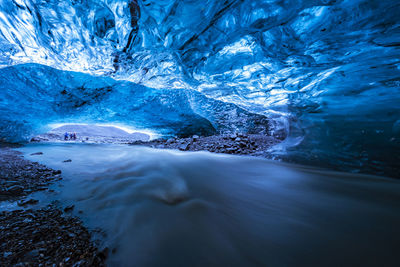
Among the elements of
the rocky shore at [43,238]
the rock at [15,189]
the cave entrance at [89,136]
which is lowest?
the rocky shore at [43,238]

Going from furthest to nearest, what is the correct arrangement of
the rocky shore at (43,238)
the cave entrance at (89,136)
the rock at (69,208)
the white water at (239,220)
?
1. the cave entrance at (89,136)
2. the rock at (69,208)
3. the white water at (239,220)
4. the rocky shore at (43,238)

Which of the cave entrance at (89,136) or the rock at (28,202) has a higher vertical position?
the cave entrance at (89,136)

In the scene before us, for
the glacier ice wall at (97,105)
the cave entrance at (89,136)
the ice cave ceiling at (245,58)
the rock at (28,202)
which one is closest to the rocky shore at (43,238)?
the rock at (28,202)

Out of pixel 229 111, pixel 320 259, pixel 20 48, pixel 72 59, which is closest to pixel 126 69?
pixel 72 59

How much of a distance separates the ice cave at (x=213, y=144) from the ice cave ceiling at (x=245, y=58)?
30 millimetres

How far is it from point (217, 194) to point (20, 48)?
598 cm

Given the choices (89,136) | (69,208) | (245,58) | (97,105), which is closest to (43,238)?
(69,208)

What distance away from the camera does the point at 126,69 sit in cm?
454

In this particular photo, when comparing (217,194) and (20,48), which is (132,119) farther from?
(217,194)

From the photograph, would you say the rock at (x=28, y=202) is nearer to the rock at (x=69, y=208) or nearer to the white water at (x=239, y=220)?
the white water at (x=239, y=220)

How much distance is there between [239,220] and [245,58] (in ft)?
13.0

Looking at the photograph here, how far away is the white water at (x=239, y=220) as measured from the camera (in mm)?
770

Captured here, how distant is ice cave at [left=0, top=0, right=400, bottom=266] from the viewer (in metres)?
0.85

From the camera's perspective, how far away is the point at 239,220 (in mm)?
1125
